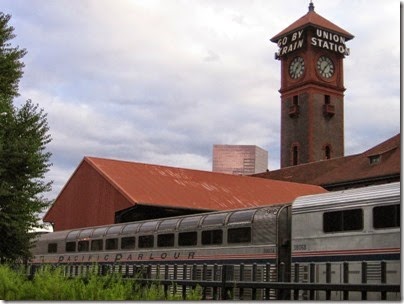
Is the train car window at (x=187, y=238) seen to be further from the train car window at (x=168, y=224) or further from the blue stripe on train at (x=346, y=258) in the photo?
the blue stripe on train at (x=346, y=258)

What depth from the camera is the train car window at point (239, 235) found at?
1953 cm

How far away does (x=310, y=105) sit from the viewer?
71250mm

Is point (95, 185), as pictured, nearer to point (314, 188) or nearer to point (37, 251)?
point (37, 251)

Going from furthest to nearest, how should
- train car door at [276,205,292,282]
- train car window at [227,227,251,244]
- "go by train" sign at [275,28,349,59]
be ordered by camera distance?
"go by train" sign at [275,28,349,59], train car window at [227,227,251,244], train car door at [276,205,292,282]

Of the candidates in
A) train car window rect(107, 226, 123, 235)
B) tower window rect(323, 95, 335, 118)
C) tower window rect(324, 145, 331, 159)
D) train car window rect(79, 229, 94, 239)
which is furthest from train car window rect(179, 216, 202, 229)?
tower window rect(323, 95, 335, 118)

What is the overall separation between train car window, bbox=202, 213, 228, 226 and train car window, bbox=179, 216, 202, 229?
Answer: 45cm

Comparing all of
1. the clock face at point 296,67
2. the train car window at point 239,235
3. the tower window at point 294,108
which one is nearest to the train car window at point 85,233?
the train car window at point 239,235

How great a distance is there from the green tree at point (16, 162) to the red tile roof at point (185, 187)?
11882mm

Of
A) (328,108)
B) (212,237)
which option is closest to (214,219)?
(212,237)

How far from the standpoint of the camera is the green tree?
19.3 m

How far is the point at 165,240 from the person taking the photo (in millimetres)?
23469

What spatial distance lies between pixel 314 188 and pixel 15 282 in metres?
34.7

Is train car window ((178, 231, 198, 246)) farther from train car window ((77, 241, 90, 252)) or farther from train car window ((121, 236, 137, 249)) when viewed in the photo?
train car window ((77, 241, 90, 252))

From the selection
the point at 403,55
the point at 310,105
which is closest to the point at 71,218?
the point at 403,55
